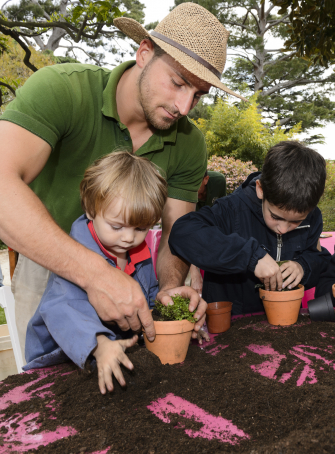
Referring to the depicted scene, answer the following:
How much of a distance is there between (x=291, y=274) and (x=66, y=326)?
1.18 m

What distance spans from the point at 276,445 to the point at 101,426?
47 centimetres

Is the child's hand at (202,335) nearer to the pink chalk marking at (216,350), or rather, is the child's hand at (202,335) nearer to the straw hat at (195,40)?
the pink chalk marking at (216,350)

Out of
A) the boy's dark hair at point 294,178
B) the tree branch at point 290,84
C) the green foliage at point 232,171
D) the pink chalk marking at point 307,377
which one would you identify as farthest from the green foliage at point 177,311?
the tree branch at point 290,84

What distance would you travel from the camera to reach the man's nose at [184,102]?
1.84m

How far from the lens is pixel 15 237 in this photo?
1.44 metres

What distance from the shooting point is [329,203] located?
11422 mm

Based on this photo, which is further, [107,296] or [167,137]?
[167,137]

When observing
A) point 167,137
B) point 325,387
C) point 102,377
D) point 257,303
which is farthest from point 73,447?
point 167,137

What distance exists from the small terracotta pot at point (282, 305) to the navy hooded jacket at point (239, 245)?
180 millimetres

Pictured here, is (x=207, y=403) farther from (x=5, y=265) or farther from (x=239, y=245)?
(x=5, y=265)

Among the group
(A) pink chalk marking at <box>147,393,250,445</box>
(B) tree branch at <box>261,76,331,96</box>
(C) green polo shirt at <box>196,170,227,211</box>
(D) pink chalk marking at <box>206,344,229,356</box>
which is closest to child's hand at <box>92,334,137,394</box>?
(A) pink chalk marking at <box>147,393,250,445</box>

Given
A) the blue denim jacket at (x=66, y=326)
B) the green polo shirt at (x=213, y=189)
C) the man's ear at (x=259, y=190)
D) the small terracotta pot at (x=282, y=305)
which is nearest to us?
the blue denim jacket at (x=66, y=326)

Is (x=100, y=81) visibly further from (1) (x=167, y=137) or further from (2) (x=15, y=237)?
(2) (x=15, y=237)

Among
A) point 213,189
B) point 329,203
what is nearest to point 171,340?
point 213,189
